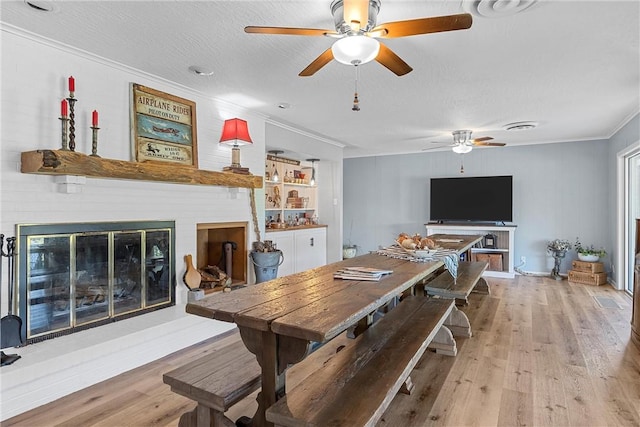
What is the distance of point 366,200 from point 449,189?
178 cm

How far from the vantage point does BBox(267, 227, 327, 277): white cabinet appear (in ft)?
17.6

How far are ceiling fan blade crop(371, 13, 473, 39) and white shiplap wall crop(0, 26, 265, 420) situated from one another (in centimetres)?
→ 218

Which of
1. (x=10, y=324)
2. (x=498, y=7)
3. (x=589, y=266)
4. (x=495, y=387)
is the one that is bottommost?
(x=495, y=387)

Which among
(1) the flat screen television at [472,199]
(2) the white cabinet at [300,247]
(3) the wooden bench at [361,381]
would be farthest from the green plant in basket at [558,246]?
(3) the wooden bench at [361,381]

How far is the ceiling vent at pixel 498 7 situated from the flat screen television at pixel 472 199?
481cm

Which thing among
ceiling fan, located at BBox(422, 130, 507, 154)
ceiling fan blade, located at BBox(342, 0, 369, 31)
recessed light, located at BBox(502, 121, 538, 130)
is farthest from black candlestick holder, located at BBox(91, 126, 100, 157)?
recessed light, located at BBox(502, 121, 538, 130)

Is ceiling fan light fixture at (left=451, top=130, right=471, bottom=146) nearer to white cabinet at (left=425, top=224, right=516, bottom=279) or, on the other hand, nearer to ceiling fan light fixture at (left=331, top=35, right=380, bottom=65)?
white cabinet at (left=425, top=224, right=516, bottom=279)

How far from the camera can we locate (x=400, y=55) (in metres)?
2.77

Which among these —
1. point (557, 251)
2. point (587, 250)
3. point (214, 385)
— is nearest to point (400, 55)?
point (214, 385)

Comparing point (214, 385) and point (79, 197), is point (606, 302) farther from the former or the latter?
point (79, 197)

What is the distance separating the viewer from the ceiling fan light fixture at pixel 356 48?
187 cm

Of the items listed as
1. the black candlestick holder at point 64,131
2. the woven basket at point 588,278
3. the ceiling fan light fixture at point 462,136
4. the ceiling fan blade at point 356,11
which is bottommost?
the woven basket at point 588,278

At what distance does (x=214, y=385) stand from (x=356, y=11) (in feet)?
6.07

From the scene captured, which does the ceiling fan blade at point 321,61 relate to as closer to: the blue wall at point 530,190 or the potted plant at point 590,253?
the blue wall at point 530,190
